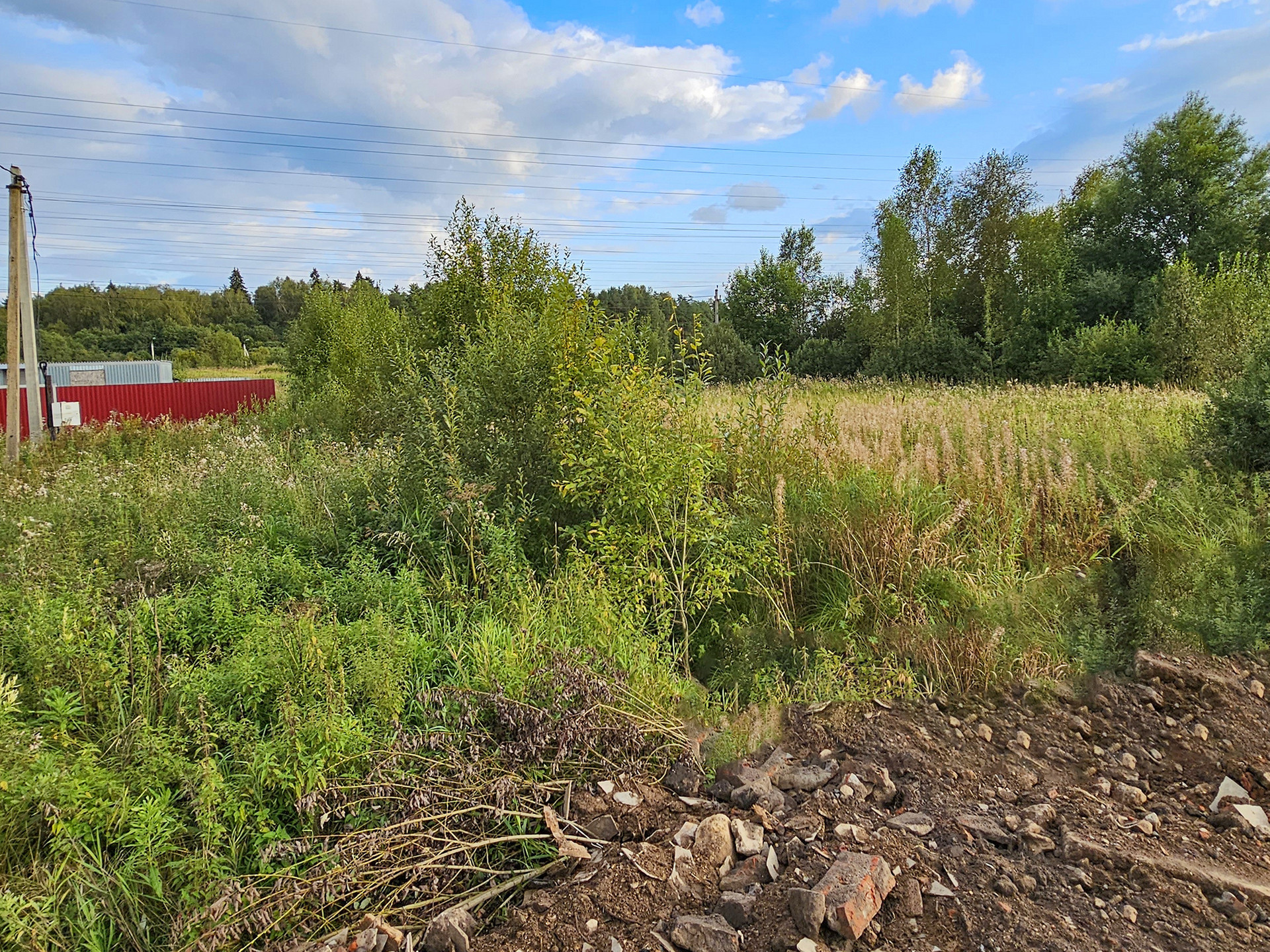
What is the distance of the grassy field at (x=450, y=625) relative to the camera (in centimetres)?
243

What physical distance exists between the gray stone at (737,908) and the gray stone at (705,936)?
0.14 ft

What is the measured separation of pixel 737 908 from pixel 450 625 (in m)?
2.59

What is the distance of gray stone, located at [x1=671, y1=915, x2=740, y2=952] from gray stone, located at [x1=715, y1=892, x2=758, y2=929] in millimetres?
42

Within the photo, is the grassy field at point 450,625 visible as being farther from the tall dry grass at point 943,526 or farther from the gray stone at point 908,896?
the gray stone at point 908,896

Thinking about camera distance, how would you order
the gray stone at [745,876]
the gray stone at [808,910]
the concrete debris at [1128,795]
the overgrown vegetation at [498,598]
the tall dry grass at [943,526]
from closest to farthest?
1. the gray stone at [808,910]
2. the gray stone at [745,876]
3. the overgrown vegetation at [498,598]
4. the concrete debris at [1128,795]
5. the tall dry grass at [943,526]

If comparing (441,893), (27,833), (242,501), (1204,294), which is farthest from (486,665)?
(1204,294)

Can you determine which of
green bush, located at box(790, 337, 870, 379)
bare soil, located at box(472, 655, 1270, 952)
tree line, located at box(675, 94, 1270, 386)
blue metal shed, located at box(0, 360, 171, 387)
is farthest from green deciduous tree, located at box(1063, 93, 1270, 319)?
blue metal shed, located at box(0, 360, 171, 387)

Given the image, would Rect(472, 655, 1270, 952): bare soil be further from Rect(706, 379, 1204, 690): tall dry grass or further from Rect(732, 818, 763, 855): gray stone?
Rect(706, 379, 1204, 690): tall dry grass

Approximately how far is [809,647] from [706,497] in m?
1.39

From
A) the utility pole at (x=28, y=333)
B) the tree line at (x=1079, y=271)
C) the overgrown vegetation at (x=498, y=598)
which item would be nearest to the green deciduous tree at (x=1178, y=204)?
the tree line at (x=1079, y=271)

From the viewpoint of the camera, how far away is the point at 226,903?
2209mm

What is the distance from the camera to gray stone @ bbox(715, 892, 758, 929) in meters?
2.17

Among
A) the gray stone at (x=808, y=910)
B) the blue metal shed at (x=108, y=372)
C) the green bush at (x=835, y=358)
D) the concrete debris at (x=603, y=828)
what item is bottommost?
the concrete debris at (x=603, y=828)

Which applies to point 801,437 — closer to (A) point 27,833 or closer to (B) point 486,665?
(B) point 486,665
